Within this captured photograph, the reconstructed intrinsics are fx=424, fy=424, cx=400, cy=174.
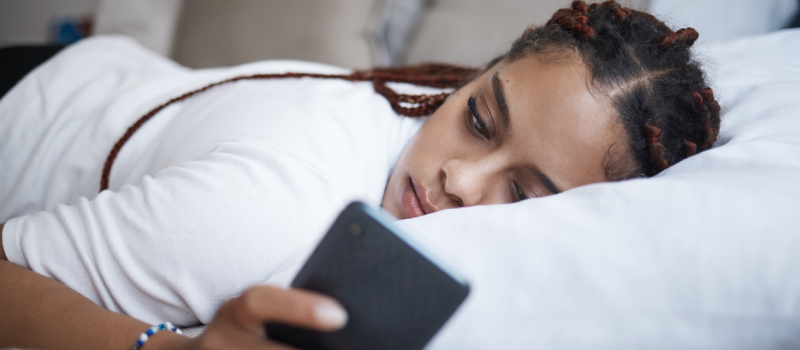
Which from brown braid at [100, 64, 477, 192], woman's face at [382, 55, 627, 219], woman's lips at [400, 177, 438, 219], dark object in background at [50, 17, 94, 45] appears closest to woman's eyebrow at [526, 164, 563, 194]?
woman's face at [382, 55, 627, 219]

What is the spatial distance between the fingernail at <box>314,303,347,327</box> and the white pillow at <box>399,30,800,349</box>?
10 cm

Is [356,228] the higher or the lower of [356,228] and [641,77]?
the lower

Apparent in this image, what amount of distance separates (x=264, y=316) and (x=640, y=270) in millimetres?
301

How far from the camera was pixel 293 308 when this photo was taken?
0.29m

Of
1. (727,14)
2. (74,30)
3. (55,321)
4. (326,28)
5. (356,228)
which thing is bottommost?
(55,321)

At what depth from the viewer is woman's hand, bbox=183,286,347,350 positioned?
29cm

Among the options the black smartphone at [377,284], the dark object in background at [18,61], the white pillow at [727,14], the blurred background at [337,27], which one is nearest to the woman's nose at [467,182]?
the black smartphone at [377,284]

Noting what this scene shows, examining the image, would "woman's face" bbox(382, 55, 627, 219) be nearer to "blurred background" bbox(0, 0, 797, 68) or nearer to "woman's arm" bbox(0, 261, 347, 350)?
"woman's arm" bbox(0, 261, 347, 350)

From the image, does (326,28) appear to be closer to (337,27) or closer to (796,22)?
(337,27)

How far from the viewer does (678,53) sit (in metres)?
0.67

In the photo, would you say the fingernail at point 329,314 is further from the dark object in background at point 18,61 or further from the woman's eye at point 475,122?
the dark object in background at point 18,61

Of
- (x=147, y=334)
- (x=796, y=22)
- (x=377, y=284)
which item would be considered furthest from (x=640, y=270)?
(x=796, y=22)

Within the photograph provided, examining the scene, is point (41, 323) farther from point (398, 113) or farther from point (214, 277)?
point (398, 113)

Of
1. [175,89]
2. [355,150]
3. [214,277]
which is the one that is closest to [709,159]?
[355,150]
